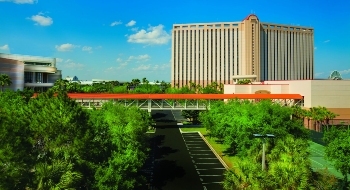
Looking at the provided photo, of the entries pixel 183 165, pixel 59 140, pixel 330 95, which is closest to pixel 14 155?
pixel 59 140

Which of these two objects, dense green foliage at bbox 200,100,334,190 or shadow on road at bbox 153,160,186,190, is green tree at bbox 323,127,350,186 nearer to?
dense green foliage at bbox 200,100,334,190

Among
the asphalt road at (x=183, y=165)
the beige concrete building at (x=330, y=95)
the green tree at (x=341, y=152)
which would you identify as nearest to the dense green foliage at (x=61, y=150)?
the asphalt road at (x=183, y=165)

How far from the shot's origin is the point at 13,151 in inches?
798

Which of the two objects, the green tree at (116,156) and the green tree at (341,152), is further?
the green tree at (341,152)

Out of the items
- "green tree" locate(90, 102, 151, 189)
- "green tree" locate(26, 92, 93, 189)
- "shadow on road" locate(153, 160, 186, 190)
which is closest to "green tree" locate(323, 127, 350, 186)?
"shadow on road" locate(153, 160, 186, 190)

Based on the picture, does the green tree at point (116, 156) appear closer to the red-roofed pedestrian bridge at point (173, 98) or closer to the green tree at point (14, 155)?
the green tree at point (14, 155)

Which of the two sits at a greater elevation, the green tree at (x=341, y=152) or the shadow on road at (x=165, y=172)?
the green tree at (x=341, y=152)

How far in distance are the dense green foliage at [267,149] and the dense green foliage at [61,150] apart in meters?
9.89

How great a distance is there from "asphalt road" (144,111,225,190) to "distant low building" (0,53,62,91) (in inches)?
2319

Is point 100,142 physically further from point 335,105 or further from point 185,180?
point 335,105

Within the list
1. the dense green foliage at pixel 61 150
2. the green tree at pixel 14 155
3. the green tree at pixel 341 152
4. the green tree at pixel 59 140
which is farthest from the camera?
the green tree at pixel 341 152

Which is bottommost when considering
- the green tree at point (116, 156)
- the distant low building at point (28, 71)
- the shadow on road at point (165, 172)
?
the shadow on road at point (165, 172)

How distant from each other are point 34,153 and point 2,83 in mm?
66248

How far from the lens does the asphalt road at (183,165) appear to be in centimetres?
3650
